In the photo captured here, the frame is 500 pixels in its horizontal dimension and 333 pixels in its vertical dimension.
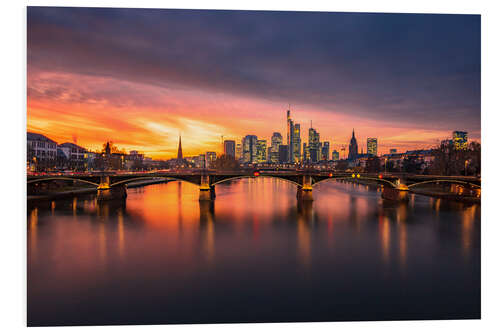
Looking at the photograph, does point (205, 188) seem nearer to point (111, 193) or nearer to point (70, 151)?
point (111, 193)

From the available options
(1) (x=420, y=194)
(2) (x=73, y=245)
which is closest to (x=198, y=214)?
(2) (x=73, y=245)

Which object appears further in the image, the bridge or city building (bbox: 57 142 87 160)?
city building (bbox: 57 142 87 160)

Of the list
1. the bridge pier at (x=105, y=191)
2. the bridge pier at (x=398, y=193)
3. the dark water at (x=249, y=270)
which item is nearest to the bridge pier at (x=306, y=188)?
the dark water at (x=249, y=270)

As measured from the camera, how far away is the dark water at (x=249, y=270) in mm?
8977

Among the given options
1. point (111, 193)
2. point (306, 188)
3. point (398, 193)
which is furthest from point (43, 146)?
point (398, 193)

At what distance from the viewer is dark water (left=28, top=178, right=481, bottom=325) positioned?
898 cm

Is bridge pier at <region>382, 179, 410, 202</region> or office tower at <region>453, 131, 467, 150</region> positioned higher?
office tower at <region>453, 131, 467, 150</region>

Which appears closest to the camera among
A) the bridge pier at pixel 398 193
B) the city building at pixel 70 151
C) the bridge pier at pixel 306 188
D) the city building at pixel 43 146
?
the bridge pier at pixel 306 188

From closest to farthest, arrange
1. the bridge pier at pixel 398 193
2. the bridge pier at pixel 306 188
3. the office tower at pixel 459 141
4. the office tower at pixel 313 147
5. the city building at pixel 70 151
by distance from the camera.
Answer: the bridge pier at pixel 306 188 → the bridge pier at pixel 398 193 → the office tower at pixel 459 141 → the city building at pixel 70 151 → the office tower at pixel 313 147

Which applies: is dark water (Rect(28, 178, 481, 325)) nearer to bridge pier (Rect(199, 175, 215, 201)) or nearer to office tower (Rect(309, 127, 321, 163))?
bridge pier (Rect(199, 175, 215, 201))

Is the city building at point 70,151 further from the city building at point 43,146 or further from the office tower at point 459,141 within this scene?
the office tower at point 459,141

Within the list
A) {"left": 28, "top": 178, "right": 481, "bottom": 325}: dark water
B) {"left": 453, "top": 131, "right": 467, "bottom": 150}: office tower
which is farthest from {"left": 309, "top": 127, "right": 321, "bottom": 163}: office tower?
{"left": 28, "top": 178, "right": 481, "bottom": 325}: dark water

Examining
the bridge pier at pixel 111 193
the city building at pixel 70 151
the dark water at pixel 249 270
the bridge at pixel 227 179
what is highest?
the city building at pixel 70 151
